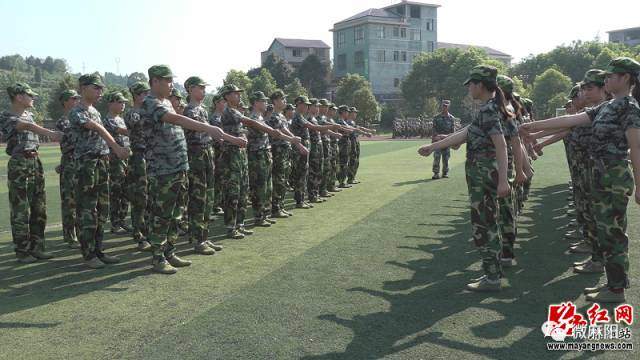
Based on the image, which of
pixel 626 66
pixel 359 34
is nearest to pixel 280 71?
pixel 359 34

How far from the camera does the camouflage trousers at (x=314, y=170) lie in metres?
11.4

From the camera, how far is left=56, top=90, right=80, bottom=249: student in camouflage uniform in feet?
21.6

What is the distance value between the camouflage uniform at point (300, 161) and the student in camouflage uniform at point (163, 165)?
4591 mm

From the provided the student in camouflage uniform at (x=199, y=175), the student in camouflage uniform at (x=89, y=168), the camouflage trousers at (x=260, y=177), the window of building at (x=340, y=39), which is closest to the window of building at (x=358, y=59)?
the window of building at (x=340, y=39)

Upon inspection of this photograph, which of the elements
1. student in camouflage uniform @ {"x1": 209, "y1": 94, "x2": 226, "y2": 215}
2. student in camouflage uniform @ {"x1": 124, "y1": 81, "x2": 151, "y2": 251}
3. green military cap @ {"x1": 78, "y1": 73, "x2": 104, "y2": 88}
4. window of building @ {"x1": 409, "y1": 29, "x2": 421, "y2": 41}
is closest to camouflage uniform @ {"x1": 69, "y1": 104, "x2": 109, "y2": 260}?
green military cap @ {"x1": 78, "y1": 73, "x2": 104, "y2": 88}

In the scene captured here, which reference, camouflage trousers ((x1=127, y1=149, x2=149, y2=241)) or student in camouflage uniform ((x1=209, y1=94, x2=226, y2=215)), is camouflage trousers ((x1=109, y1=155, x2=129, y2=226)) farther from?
student in camouflage uniform ((x1=209, y1=94, x2=226, y2=215))

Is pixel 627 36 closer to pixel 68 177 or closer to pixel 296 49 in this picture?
pixel 296 49

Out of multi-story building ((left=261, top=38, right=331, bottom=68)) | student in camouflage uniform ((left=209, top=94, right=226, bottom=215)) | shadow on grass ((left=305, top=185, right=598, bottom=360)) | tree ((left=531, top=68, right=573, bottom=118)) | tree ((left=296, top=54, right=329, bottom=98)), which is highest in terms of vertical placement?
multi-story building ((left=261, top=38, right=331, bottom=68))

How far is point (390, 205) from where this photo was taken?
34.6 ft

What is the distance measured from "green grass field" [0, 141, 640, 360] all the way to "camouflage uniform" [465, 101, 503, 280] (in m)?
0.43

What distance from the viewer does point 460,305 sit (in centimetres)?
475

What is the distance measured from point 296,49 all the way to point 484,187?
86392mm

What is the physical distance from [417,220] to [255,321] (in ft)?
16.7

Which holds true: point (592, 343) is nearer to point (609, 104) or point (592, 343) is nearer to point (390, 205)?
point (609, 104)
